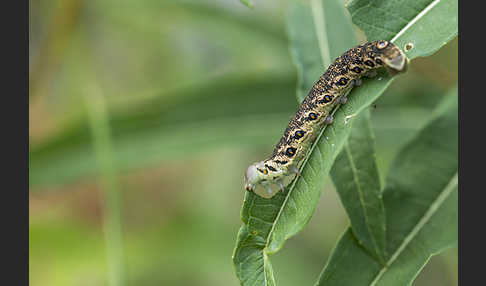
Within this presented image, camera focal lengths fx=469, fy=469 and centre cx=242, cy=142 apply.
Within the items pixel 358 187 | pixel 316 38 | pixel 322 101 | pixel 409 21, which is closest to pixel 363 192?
pixel 358 187

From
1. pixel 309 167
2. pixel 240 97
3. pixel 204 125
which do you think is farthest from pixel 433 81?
pixel 309 167

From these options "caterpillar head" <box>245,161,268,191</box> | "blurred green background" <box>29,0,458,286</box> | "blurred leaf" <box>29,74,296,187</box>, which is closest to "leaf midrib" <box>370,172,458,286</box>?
"caterpillar head" <box>245,161,268,191</box>

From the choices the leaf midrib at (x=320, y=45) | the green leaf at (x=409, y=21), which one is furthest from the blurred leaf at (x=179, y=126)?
the green leaf at (x=409, y=21)

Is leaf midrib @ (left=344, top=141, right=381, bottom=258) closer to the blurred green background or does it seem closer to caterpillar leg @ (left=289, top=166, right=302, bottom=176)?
caterpillar leg @ (left=289, top=166, right=302, bottom=176)

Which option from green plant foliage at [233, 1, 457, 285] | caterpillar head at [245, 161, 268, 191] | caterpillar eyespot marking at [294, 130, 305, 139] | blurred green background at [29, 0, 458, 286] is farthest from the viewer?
blurred green background at [29, 0, 458, 286]

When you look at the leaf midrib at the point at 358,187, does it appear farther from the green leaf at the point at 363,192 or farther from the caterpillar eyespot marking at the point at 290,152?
the caterpillar eyespot marking at the point at 290,152

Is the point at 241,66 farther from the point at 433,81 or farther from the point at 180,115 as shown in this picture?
the point at 433,81

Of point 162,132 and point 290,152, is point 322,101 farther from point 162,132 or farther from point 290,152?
point 162,132
